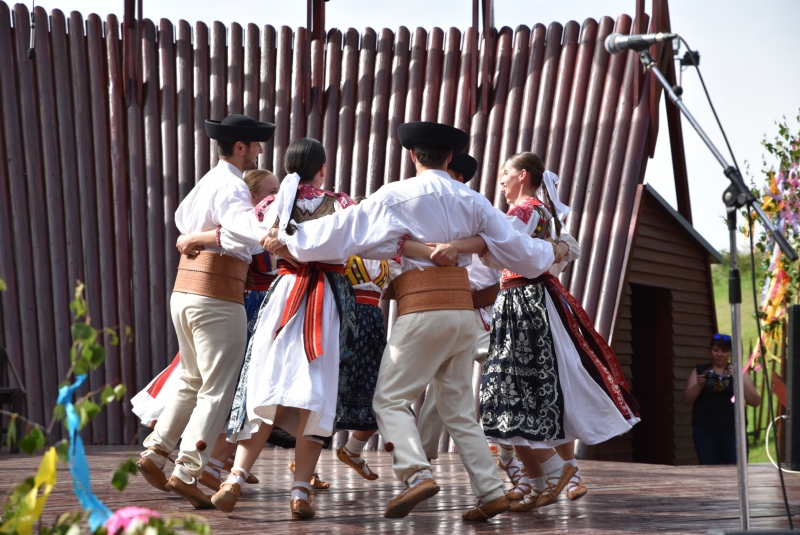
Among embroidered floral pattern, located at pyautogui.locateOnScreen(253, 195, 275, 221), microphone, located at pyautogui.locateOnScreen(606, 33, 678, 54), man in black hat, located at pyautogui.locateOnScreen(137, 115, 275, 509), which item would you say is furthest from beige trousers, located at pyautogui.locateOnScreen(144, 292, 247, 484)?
microphone, located at pyautogui.locateOnScreen(606, 33, 678, 54)

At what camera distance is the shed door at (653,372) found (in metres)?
7.83

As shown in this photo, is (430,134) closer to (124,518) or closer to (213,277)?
(213,277)

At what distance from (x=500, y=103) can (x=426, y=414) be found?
9.82ft

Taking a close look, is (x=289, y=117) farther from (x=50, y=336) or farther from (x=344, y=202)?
(x=344, y=202)

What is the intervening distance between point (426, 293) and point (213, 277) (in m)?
0.97

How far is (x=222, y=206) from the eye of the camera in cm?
389

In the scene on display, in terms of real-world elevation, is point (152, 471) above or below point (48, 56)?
below

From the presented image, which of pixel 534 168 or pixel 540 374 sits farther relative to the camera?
pixel 534 168

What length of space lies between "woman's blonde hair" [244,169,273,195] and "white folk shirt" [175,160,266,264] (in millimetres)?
408

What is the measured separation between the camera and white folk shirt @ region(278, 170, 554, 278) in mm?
3465

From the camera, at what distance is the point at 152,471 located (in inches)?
149

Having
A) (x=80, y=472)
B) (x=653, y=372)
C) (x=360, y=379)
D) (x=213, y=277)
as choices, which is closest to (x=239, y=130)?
(x=213, y=277)

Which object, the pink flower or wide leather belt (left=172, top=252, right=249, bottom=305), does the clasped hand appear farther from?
the pink flower

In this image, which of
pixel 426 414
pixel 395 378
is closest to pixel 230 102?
pixel 426 414
